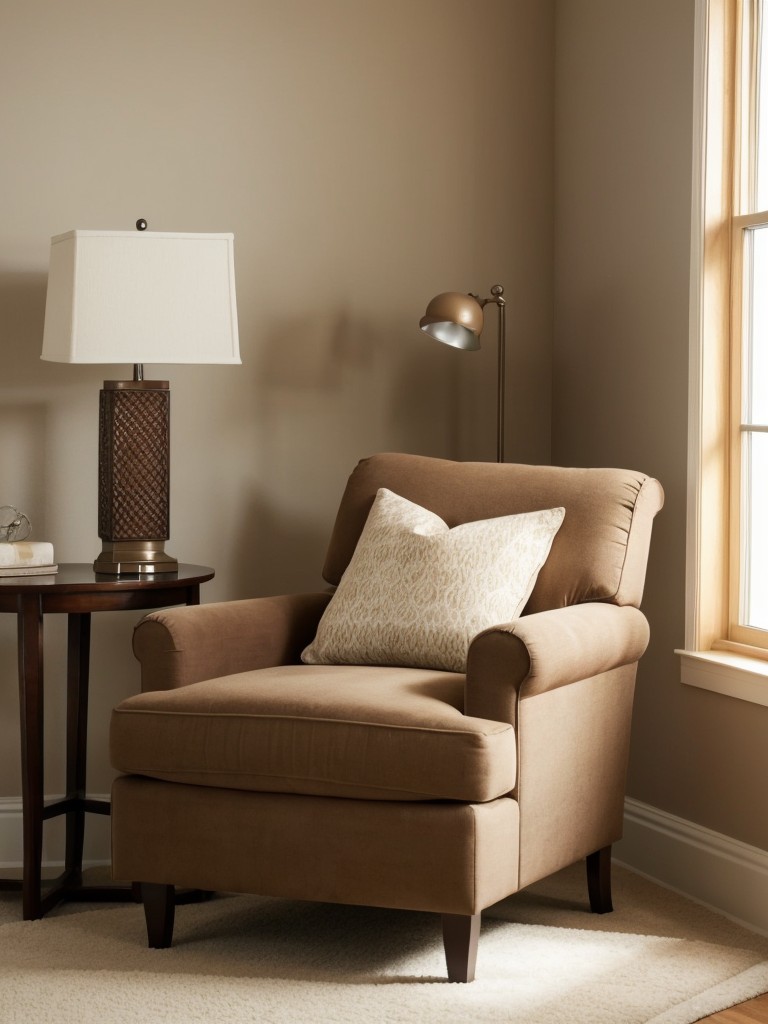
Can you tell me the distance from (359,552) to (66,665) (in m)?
0.90

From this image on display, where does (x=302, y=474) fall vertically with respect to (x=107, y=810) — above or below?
above

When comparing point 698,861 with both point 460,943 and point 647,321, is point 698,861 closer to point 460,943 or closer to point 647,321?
point 460,943

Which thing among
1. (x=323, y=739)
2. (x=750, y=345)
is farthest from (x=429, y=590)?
(x=750, y=345)

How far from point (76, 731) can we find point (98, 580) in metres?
0.47

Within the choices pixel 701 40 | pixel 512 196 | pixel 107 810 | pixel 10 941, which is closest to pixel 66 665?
pixel 107 810

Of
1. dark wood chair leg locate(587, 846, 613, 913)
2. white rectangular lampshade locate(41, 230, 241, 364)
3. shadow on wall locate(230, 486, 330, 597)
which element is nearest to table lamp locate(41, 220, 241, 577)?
white rectangular lampshade locate(41, 230, 241, 364)

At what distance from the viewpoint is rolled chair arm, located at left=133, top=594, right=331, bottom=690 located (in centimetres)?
243

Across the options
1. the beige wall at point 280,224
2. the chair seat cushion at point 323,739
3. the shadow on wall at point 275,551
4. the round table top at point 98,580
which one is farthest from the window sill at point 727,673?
the round table top at point 98,580

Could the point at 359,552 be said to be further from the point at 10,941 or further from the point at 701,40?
the point at 701,40

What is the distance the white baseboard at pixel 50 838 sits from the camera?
9.81ft

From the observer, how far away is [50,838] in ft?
9.99

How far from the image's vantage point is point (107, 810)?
2742 millimetres

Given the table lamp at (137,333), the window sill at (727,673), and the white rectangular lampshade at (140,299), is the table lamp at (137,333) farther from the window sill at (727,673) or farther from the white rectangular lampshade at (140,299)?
the window sill at (727,673)

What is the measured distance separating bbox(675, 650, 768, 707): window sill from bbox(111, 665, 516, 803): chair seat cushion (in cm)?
67
